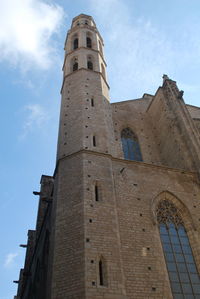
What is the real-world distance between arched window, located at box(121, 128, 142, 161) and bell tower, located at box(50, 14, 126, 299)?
1911 millimetres

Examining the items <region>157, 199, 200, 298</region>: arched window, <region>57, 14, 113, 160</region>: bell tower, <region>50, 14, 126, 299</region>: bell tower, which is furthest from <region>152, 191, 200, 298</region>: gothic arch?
<region>57, 14, 113, 160</region>: bell tower

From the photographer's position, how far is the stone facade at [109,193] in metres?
7.53

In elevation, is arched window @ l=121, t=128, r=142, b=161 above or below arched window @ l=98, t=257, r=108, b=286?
above

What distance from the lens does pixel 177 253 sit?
30.0ft

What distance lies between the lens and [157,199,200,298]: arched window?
8349mm

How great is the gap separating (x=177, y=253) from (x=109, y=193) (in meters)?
2.67

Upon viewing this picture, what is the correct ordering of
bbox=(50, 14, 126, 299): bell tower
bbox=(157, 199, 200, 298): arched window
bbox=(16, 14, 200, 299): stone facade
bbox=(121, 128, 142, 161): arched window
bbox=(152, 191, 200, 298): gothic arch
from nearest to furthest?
1. bbox=(50, 14, 126, 299): bell tower
2. bbox=(16, 14, 200, 299): stone facade
3. bbox=(157, 199, 200, 298): arched window
4. bbox=(152, 191, 200, 298): gothic arch
5. bbox=(121, 128, 142, 161): arched window

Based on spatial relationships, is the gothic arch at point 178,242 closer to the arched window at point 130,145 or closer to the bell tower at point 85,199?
the bell tower at point 85,199

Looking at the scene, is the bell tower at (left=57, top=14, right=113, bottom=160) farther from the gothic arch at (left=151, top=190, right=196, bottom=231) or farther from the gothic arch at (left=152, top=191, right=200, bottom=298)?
the gothic arch at (left=152, top=191, right=200, bottom=298)

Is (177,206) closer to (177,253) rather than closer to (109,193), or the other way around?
(177,253)

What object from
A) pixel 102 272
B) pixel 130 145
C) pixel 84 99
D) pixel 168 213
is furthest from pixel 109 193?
pixel 130 145

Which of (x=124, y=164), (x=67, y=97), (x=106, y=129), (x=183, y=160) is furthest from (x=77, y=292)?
(x=67, y=97)

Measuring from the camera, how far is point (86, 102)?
43.0 ft

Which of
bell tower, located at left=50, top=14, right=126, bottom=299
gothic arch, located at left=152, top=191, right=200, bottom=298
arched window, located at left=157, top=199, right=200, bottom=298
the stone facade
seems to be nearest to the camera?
bell tower, located at left=50, top=14, right=126, bottom=299
